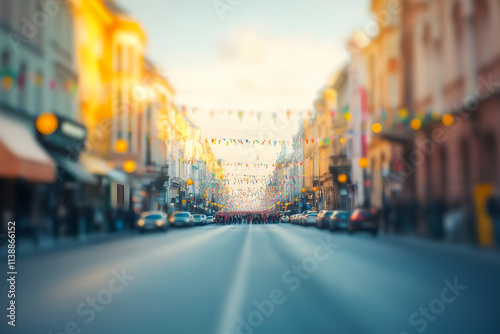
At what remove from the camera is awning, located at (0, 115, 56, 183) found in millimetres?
25906

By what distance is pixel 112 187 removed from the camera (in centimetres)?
3500

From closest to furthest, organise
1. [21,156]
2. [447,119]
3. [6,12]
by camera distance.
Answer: [21,156]
[6,12]
[447,119]

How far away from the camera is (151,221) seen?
1521 inches

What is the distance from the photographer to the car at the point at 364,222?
115ft

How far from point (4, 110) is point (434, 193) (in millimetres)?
21238

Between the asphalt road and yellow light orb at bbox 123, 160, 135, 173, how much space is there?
1596 cm

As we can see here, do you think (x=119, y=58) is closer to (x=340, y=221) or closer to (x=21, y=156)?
(x=21, y=156)

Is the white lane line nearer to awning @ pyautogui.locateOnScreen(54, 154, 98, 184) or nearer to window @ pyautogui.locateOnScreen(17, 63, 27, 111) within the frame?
window @ pyautogui.locateOnScreen(17, 63, 27, 111)

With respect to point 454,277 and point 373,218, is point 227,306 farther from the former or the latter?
point 373,218

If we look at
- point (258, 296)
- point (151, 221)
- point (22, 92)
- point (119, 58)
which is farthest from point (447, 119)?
point (258, 296)

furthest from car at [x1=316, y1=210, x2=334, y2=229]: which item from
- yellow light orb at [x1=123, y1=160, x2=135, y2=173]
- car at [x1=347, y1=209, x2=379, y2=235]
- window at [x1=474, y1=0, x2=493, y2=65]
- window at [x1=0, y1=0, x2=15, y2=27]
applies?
window at [x1=0, y1=0, x2=15, y2=27]

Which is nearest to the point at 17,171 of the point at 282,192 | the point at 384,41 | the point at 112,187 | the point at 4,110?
the point at 4,110

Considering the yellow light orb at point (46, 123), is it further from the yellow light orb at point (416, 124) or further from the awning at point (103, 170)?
the yellow light orb at point (416, 124)

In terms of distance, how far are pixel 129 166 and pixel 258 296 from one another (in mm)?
24110
